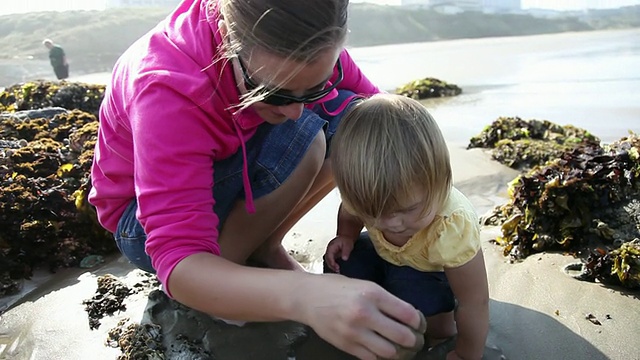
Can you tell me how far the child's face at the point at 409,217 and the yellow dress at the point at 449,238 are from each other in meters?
0.05

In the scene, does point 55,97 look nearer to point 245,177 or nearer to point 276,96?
point 245,177

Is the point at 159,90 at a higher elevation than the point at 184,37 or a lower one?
lower

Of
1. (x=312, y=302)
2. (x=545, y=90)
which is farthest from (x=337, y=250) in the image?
(x=545, y=90)

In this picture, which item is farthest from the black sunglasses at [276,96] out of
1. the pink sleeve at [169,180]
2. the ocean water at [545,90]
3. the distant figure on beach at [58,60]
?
the distant figure on beach at [58,60]

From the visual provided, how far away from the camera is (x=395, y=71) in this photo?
12.4 m

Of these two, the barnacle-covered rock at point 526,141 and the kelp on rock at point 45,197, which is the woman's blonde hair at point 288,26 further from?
the barnacle-covered rock at point 526,141

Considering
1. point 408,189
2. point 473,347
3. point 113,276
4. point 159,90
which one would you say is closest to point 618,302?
point 473,347

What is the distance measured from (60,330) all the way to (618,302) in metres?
2.04

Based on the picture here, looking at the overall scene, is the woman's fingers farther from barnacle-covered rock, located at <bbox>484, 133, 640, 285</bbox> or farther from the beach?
barnacle-covered rock, located at <bbox>484, 133, 640, 285</bbox>

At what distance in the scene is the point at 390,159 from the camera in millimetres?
1692

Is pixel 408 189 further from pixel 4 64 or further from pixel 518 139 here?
pixel 4 64

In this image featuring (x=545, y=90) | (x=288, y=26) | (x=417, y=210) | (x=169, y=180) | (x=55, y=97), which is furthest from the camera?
(x=545, y=90)

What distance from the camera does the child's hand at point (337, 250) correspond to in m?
2.22

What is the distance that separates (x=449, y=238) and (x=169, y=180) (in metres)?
0.86
